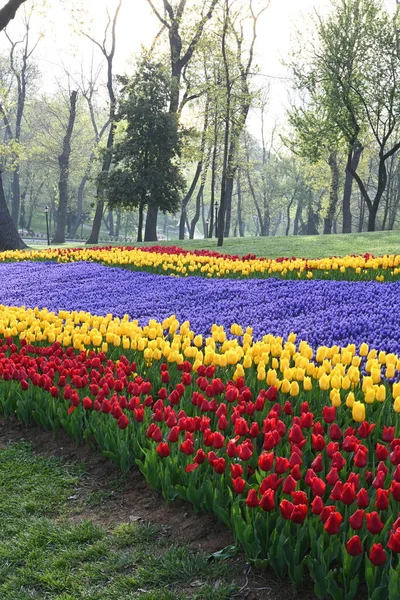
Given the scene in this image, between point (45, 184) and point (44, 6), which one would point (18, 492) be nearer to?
point (44, 6)

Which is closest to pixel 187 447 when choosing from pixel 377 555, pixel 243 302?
pixel 377 555

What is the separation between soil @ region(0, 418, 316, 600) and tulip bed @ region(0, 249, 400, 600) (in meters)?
0.10

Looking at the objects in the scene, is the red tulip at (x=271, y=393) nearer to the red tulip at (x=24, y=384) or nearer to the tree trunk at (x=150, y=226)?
the red tulip at (x=24, y=384)

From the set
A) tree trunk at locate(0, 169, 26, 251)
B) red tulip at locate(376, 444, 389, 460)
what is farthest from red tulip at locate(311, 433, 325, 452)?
tree trunk at locate(0, 169, 26, 251)

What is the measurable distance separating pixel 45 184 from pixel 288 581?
7066 cm

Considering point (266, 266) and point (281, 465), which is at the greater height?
point (266, 266)

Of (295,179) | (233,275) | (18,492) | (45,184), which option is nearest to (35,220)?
(45,184)

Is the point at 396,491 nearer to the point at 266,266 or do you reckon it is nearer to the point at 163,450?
the point at 163,450

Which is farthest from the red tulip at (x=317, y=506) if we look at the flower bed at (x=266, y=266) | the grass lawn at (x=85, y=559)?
the flower bed at (x=266, y=266)

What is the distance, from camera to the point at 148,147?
26.6 m

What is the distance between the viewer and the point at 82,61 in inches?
1893

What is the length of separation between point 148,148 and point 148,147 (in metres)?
0.04

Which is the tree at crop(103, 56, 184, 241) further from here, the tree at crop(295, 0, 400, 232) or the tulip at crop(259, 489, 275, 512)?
the tulip at crop(259, 489, 275, 512)

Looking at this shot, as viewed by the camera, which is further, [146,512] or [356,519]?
[146,512]
